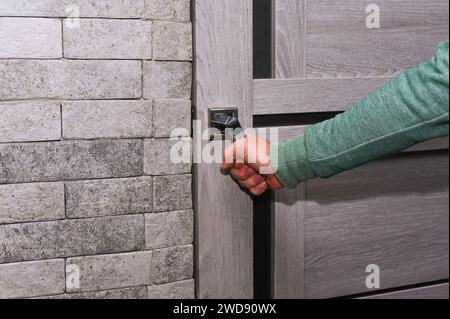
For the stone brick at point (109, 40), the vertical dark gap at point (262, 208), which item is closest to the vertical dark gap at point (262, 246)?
the vertical dark gap at point (262, 208)

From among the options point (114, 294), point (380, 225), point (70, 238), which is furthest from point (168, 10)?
point (380, 225)

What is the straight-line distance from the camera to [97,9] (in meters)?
1.23

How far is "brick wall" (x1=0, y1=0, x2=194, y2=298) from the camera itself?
1.20 metres

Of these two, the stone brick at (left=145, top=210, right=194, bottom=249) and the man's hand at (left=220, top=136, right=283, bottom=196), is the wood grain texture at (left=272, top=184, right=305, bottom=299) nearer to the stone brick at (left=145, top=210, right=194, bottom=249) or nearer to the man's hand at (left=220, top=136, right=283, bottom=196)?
the man's hand at (left=220, top=136, right=283, bottom=196)

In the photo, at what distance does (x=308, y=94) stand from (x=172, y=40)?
34cm

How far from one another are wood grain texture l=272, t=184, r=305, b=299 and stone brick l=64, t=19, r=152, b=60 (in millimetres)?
471

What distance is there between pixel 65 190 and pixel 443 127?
759 mm

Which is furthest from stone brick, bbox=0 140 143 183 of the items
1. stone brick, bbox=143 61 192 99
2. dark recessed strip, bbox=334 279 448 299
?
dark recessed strip, bbox=334 279 448 299

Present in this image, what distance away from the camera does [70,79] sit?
1.23 metres

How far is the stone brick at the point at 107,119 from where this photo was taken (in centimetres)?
124

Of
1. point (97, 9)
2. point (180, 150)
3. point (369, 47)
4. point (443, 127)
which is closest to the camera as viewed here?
point (443, 127)

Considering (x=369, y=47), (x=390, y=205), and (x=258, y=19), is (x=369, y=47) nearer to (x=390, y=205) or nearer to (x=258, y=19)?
(x=258, y=19)

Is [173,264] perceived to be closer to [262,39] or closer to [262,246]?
[262,246]
